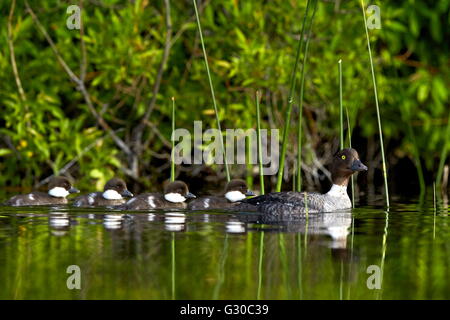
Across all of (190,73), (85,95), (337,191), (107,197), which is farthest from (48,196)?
(190,73)

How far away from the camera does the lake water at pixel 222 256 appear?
4.34 m

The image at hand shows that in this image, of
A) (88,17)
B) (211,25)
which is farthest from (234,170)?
(88,17)

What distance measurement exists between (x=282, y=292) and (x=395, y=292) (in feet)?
1.92

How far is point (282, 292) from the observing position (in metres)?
4.27

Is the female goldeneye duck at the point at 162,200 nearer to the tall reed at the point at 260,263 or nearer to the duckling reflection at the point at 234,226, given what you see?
the duckling reflection at the point at 234,226

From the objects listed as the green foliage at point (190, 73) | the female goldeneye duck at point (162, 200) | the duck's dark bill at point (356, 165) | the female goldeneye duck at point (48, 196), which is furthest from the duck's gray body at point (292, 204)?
the green foliage at point (190, 73)

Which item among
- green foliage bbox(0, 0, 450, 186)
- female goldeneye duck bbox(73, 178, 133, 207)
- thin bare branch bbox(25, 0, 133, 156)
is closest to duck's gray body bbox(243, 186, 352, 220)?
female goldeneye duck bbox(73, 178, 133, 207)

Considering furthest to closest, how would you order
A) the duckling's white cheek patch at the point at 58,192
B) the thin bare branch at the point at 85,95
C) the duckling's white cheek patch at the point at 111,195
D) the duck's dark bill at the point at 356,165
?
1. the thin bare branch at the point at 85,95
2. the duckling's white cheek patch at the point at 58,192
3. the duckling's white cheek patch at the point at 111,195
4. the duck's dark bill at the point at 356,165

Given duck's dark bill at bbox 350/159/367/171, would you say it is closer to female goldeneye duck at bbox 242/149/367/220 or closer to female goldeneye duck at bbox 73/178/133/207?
female goldeneye duck at bbox 242/149/367/220

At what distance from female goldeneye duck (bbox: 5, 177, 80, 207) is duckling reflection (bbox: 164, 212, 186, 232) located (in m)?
1.54

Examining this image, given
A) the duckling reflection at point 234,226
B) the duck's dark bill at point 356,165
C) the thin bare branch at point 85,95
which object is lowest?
the duckling reflection at point 234,226

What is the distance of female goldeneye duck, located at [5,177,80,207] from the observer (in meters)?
8.38

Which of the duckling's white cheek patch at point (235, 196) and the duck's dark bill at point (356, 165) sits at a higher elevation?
the duck's dark bill at point (356, 165)
